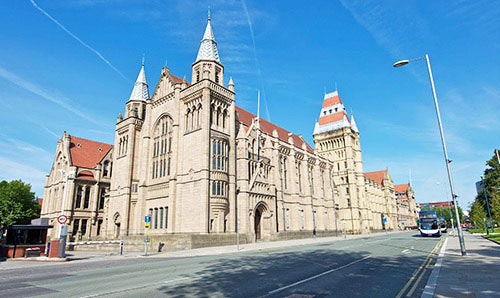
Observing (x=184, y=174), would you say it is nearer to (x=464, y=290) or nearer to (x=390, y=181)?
(x=464, y=290)

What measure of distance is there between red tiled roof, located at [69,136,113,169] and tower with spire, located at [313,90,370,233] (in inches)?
1766

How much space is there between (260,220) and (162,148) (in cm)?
1634

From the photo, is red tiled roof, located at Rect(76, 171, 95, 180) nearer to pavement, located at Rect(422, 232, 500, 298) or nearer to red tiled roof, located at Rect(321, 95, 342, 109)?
pavement, located at Rect(422, 232, 500, 298)

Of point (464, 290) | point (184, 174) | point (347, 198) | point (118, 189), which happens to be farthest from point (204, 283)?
point (347, 198)

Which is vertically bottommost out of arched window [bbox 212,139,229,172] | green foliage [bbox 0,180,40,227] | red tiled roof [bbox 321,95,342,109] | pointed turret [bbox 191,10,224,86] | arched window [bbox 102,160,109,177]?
green foliage [bbox 0,180,40,227]

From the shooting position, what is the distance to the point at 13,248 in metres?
21.2

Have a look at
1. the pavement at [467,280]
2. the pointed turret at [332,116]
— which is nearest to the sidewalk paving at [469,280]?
the pavement at [467,280]

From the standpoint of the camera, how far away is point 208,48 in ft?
126

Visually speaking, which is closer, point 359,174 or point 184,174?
point 184,174

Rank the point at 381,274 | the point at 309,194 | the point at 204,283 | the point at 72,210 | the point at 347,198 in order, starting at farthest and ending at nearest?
the point at 347,198, the point at 309,194, the point at 72,210, the point at 381,274, the point at 204,283

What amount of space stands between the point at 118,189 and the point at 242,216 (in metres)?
19.0

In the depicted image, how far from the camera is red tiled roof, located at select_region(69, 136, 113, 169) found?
49594 mm

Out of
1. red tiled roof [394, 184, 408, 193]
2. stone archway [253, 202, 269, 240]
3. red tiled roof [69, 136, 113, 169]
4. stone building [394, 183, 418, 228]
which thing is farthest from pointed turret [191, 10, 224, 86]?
red tiled roof [394, 184, 408, 193]

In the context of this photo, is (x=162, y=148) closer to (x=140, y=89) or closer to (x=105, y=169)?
(x=140, y=89)
